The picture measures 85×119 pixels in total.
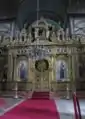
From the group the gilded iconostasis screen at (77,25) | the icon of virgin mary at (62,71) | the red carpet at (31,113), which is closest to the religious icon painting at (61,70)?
the icon of virgin mary at (62,71)

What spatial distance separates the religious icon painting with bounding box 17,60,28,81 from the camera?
1925 centimetres

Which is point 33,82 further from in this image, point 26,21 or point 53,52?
point 26,21

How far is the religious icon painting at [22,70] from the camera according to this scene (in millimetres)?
19250

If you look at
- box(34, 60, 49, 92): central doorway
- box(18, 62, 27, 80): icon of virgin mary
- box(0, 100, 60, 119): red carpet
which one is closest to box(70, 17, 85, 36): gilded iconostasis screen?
box(34, 60, 49, 92): central doorway

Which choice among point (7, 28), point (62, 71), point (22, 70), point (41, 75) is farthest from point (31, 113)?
point (7, 28)

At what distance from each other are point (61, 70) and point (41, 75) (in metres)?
1.94

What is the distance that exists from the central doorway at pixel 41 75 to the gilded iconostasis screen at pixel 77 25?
4659 millimetres

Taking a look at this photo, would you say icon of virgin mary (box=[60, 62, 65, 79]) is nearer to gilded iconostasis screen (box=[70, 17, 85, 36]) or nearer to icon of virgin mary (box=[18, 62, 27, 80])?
icon of virgin mary (box=[18, 62, 27, 80])

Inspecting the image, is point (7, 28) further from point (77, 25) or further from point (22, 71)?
point (77, 25)

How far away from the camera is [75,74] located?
18656mm

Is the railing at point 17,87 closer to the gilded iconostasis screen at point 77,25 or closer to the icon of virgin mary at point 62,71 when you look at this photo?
the icon of virgin mary at point 62,71

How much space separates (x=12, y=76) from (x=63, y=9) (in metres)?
9.36

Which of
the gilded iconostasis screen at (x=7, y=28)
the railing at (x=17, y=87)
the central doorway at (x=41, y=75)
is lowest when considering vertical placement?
the railing at (x=17, y=87)

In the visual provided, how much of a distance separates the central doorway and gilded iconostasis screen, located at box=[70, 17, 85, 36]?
15.3 ft
